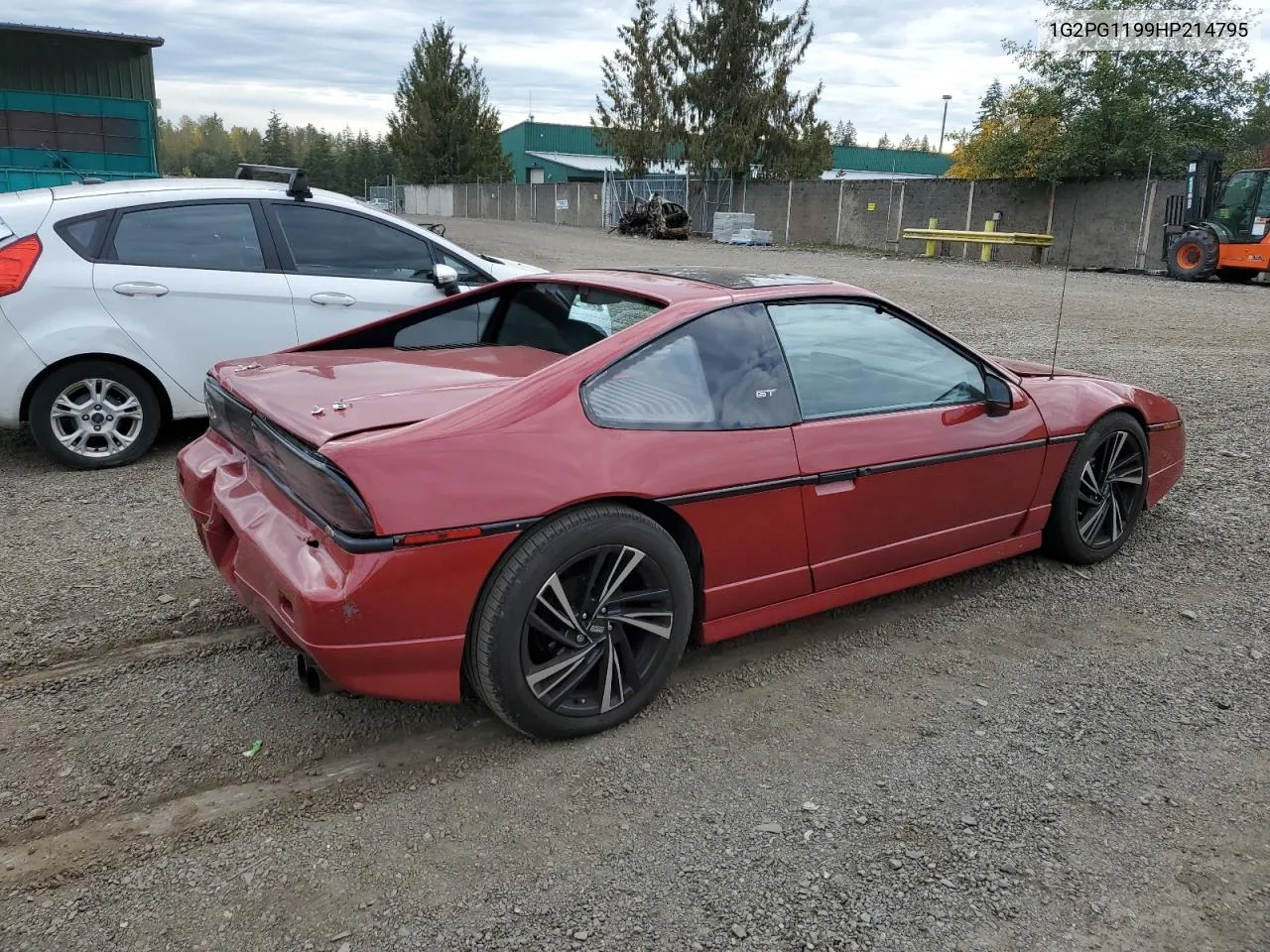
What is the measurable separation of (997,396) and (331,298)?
13.1 ft

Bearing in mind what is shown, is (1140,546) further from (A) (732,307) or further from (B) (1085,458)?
(A) (732,307)

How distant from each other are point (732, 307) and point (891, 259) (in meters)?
26.0

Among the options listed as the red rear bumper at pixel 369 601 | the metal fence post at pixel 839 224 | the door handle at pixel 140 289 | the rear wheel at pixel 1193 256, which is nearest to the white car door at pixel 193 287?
the door handle at pixel 140 289

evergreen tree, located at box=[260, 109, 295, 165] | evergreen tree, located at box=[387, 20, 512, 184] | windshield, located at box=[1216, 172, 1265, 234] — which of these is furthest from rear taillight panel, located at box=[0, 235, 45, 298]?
evergreen tree, located at box=[260, 109, 295, 165]

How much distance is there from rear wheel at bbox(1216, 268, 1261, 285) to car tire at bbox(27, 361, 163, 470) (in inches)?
843

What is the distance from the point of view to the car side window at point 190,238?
561 centimetres

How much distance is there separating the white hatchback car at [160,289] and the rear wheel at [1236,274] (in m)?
19.9

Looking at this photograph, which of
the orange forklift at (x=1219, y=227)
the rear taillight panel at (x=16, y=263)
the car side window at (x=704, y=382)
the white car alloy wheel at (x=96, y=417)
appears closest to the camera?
the car side window at (x=704, y=382)

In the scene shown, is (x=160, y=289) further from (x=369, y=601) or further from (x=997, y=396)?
(x=997, y=396)

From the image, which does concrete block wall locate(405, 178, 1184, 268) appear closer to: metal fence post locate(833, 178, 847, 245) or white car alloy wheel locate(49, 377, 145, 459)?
metal fence post locate(833, 178, 847, 245)

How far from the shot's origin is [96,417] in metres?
5.61

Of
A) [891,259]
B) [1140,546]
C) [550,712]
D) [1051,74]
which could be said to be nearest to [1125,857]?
[550,712]

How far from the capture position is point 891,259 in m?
27.8

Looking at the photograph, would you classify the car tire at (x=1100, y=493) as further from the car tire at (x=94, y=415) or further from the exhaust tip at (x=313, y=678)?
the car tire at (x=94, y=415)
